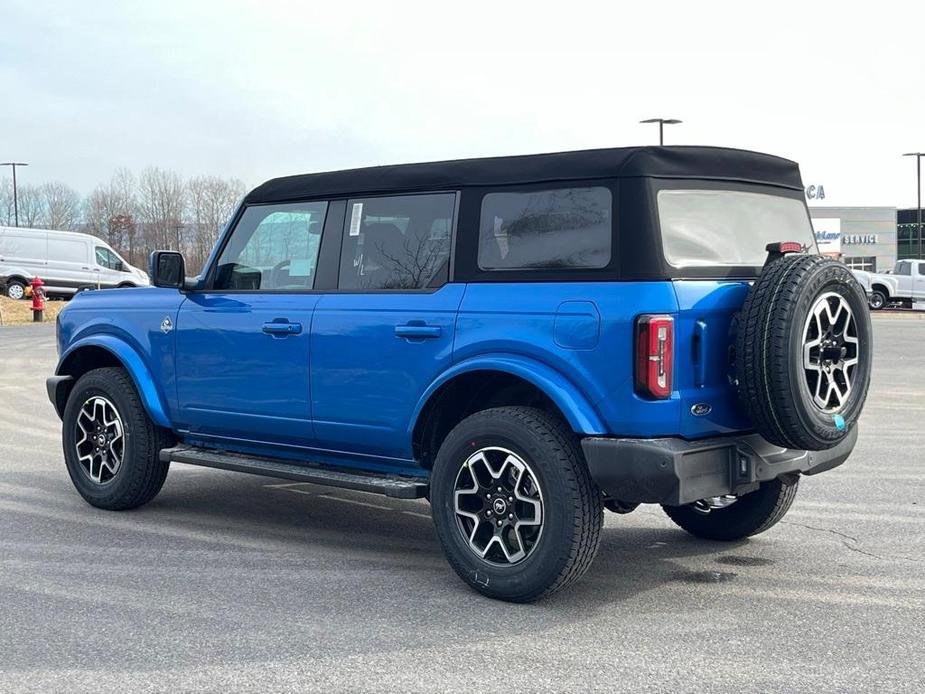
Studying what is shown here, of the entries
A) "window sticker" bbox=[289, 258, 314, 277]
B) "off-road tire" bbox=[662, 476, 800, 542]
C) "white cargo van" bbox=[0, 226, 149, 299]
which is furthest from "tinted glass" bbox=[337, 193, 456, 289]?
"white cargo van" bbox=[0, 226, 149, 299]

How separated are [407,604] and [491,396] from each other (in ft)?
3.51

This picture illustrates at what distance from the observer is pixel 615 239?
4.85m

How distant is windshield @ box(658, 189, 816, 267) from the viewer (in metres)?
4.94

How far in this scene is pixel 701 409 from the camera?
4773mm

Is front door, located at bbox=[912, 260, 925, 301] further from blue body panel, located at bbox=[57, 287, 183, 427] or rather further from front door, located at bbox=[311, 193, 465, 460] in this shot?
front door, located at bbox=[311, 193, 465, 460]

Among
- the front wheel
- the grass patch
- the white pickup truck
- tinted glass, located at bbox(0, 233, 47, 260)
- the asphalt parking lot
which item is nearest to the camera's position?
the asphalt parking lot

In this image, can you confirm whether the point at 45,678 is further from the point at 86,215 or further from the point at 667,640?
the point at 86,215

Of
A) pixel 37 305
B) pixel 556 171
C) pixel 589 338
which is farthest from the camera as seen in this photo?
pixel 37 305

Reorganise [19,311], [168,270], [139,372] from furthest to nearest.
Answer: [19,311]
[139,372]
[168,270]

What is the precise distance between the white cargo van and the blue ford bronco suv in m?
32.8

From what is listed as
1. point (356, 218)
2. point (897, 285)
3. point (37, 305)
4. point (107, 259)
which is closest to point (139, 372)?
point (356, 218)

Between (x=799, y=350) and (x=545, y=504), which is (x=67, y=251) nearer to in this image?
(x=545, y=504)

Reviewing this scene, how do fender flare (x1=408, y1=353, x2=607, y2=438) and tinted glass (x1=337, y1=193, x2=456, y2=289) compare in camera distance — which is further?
tinted glass (x1=337, y1=193, x2=456, y2=289)

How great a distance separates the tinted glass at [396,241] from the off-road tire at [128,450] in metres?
1.76
